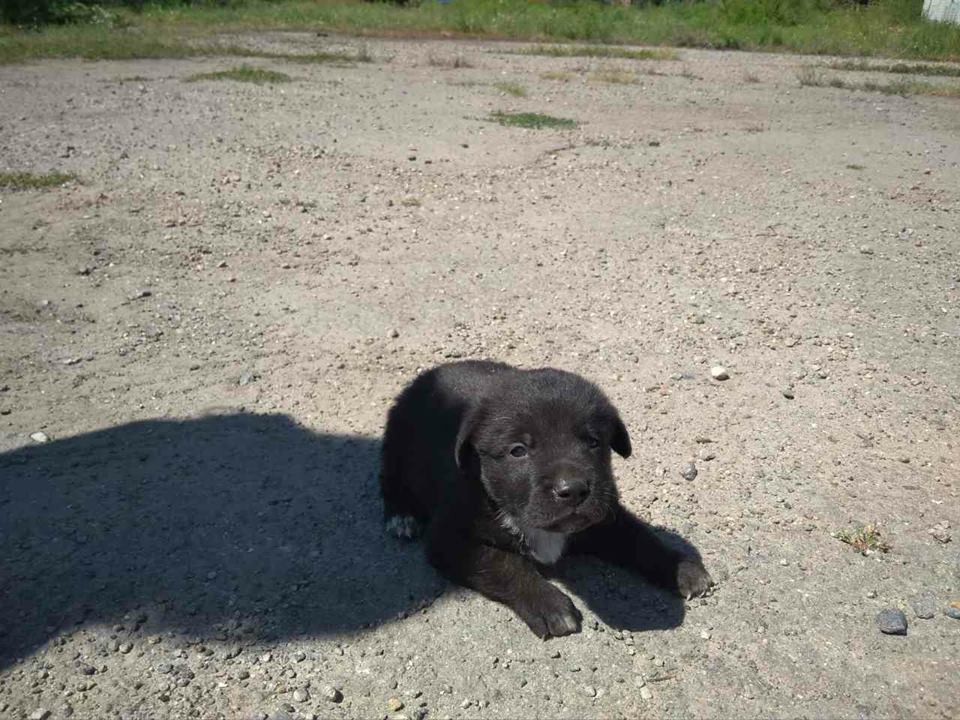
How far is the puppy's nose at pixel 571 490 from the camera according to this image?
12.5 feet

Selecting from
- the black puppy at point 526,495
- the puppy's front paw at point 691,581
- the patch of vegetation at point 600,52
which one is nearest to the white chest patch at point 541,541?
the black puppy at point 526,495

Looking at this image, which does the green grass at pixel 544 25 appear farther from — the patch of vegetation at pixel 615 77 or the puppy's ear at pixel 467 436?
the puppy's ear at pixel 467 436

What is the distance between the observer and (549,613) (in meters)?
3.99

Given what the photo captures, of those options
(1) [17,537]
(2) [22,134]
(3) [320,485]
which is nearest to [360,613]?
(3) [320,485]

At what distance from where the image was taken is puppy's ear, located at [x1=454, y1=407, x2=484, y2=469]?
416cm

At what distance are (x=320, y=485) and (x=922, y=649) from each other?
3.07m

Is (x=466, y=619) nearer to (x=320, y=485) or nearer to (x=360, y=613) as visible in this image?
(x=360, y=613)

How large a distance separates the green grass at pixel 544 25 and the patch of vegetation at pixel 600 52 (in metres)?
0.21

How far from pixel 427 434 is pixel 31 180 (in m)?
7.00

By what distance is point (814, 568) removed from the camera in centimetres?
446

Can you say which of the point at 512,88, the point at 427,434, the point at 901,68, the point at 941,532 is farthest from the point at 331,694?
the point at 901,68

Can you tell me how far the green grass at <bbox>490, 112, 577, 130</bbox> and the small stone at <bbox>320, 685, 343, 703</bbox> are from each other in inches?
413

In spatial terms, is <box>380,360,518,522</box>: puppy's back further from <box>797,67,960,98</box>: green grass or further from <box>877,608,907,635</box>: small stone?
<box>797,67,960,98</box>: green grass

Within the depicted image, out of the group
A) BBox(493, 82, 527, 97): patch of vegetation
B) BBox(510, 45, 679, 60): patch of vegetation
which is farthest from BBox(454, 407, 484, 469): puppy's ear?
BBox(510, 45, 679, 60): patch of vegetation
